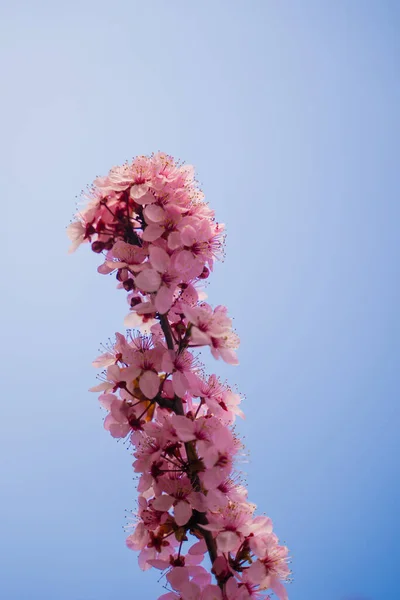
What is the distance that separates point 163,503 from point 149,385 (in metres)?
0.33

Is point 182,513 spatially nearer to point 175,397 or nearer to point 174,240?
point 175,397

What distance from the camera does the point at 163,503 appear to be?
1.55 m

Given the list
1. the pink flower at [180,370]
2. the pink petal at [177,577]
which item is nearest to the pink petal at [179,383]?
the pink flower at [180,370]

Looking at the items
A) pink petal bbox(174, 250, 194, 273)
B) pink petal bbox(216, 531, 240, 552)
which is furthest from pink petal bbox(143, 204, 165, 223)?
pink petal bbox(216, 531, 240, 552)

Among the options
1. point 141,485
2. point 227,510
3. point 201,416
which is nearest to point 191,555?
point 227,510

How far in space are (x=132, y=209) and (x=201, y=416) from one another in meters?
0.70

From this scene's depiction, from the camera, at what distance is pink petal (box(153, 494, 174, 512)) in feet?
5.07

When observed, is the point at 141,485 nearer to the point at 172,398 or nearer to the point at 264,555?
the point at 172,398

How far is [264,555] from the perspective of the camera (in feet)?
5.32

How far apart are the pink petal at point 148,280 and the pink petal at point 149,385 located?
254mm

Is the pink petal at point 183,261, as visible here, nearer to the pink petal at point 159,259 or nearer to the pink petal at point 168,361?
the pink petal at point 159,259

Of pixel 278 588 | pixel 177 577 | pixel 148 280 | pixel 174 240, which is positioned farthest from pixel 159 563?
pixel 174 240

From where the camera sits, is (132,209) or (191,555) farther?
(132,209)

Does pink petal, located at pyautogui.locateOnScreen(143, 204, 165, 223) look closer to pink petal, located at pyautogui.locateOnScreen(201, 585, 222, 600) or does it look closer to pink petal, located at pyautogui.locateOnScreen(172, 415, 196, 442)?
pink petal, located at pyautogui.locateOnScreen(172, 415, 196, 442)
